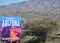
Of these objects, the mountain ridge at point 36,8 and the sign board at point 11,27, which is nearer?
the sign board at point 11,27

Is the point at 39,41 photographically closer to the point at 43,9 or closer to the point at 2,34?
the point at 2,34

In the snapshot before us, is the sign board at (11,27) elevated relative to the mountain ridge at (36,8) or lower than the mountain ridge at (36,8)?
lower

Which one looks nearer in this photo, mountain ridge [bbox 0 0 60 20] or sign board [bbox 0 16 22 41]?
sign board [bbox 0 16 22 41]

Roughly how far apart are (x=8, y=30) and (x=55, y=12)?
20.8m

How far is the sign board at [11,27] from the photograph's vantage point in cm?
1544

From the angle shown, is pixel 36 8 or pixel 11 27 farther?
pixel 36 8

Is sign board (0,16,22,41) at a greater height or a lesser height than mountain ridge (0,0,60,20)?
lesser

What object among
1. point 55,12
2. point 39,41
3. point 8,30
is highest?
point 55,12

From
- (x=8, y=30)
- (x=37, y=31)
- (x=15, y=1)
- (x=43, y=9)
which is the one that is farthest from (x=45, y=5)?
(x=8, y=30)

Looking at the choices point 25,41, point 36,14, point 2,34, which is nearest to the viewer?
point 2,34

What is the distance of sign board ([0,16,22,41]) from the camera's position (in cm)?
1544

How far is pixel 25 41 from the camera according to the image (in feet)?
73.5

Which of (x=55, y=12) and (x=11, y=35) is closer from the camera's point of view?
(x=11, y=35)

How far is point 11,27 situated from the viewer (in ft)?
51.6
